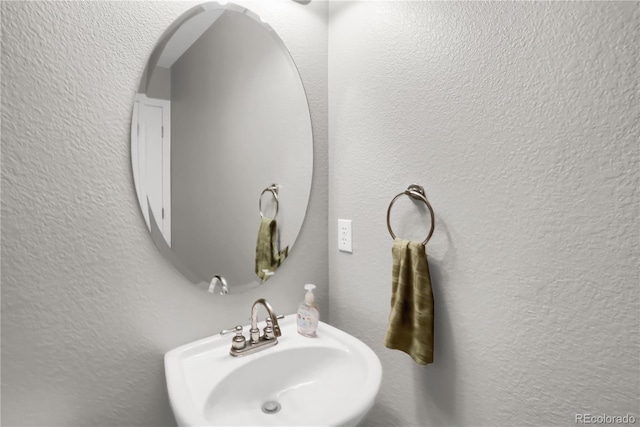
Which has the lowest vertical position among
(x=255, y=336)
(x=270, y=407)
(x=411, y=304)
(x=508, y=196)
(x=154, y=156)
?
(x=270, y=407)

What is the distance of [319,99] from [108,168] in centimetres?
79

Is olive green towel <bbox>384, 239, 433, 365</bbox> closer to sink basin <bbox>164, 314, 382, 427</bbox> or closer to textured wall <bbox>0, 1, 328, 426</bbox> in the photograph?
sink basin <bbox>164, 314, 382, 427</bbox>

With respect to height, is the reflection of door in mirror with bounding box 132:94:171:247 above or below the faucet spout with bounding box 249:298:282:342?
above

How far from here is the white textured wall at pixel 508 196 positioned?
0.68 metres

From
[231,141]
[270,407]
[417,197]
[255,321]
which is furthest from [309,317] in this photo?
[231,141]

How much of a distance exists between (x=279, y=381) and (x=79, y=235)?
71 centimetres

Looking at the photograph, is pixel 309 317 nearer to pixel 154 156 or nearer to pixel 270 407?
pixel 270 407

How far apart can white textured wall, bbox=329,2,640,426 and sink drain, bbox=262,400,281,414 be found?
15.5 inches

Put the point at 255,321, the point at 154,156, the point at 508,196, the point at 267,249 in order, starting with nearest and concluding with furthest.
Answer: the point at 508,196 → the point at 154,156 → the point at 255,321 → the point at 267,249

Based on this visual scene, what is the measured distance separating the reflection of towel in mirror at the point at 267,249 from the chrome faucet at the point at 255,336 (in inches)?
6.1

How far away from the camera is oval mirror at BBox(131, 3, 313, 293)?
0.98m

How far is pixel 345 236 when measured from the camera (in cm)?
127

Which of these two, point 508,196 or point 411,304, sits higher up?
point 508,196

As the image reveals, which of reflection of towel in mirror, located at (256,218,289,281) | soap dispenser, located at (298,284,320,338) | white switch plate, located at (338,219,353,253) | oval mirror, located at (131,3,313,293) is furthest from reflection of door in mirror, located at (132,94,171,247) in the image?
white switch plate, located at (338,219,353,253)
